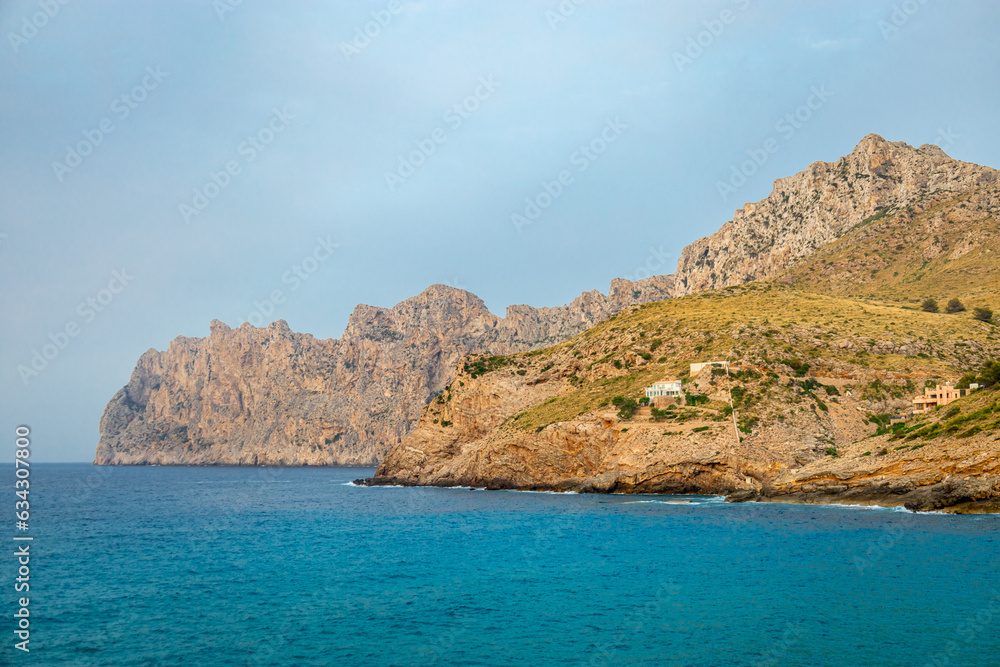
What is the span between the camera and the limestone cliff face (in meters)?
165

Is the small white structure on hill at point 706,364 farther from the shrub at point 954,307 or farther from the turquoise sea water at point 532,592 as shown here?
the shrub at point 954,307

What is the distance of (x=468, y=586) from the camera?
34812 mm

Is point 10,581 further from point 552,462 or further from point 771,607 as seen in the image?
point 552,462

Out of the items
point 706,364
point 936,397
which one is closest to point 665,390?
point 706,364

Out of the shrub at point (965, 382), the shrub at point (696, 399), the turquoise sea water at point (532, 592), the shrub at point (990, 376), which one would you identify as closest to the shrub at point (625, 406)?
the shrub at point (696, 399)

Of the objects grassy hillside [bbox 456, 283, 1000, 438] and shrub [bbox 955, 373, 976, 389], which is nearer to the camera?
shrub [bbox 955, 373, 976, 389]

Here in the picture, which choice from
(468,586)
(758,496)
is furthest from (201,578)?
(758,496)

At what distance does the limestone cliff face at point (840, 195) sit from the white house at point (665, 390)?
3796 inches

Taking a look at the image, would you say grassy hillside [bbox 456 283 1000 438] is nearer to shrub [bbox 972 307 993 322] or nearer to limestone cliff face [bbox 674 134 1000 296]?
shrub [bbox 972 307 993 322]

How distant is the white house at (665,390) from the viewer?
312 ft

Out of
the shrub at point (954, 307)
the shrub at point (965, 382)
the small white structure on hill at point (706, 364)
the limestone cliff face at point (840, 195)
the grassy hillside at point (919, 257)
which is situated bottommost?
the shrub at point (965, 382)

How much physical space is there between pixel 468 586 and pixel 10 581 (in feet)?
83.2

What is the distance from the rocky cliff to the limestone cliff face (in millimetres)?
53758

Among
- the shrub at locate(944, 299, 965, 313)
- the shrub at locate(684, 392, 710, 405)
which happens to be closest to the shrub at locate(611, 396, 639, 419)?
the shrub at locate(684, 392, 710, 405)
